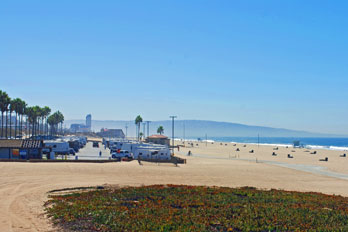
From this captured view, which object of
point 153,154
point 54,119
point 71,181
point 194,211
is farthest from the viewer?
point 54,119

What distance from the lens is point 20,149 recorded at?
145 feet

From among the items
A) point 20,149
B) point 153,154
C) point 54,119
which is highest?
point 54,119

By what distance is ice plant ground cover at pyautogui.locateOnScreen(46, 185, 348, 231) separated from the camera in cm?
1555

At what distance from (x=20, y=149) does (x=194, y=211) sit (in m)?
33.1

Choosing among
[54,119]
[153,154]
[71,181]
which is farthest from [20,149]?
[54,119]

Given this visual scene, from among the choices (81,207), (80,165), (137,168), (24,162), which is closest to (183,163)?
(137,168)

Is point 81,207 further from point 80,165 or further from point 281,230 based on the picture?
point 80,165

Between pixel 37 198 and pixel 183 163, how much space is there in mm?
30935

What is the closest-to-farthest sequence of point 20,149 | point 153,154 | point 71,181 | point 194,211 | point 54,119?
point 194,211, point 71,181, point 20,149, point 153,154, point 54,119

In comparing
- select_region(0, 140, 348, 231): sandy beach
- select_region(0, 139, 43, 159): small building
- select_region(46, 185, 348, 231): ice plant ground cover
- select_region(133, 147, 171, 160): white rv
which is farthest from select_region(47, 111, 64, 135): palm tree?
select_region(46, 185, 348, 231): ice plant ground cover

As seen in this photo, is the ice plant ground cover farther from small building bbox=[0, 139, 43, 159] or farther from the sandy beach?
small building bbox=[0, 139, 43, 159]

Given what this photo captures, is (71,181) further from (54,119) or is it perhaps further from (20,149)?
(54,119)

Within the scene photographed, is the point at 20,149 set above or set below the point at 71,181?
above

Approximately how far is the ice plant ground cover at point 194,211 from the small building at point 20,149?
975 inches
